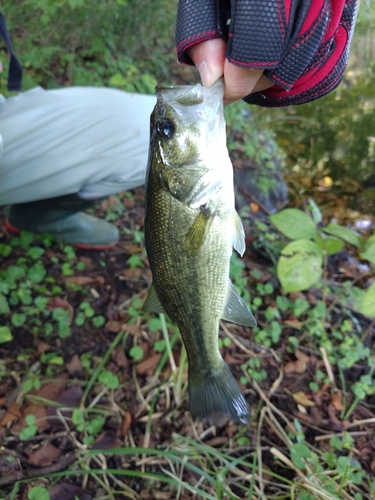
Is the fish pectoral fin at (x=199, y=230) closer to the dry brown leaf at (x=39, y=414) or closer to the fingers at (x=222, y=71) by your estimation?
the fingers at (x=222, y=71)

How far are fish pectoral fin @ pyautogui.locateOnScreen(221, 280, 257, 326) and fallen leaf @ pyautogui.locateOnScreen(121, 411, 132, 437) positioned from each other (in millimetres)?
1020

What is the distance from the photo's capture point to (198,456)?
6.63ft

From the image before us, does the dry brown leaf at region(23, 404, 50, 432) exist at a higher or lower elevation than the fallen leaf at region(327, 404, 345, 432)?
higher

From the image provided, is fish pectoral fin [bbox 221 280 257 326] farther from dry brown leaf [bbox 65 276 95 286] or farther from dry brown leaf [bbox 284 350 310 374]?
dry brown leaf [bbox 65 276 95 286]

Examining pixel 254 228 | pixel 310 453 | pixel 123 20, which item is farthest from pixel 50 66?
pixel 310 453

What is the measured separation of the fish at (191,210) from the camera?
1392 mm

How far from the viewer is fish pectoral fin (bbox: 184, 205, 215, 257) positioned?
1450mm

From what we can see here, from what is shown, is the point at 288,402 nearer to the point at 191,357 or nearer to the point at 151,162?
the point at 191,357

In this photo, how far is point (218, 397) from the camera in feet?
5.46

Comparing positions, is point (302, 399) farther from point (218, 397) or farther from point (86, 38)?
point (86, 38)

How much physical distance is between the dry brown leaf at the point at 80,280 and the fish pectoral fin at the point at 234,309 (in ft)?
4.66

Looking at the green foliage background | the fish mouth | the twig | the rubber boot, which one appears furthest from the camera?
the green foliage background

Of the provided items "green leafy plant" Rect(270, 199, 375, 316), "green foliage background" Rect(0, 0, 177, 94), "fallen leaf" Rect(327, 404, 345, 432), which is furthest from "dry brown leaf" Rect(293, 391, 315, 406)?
"green foliage background" Rect(0, 0, 177, 94)

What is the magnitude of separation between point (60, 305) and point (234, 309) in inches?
55.2
